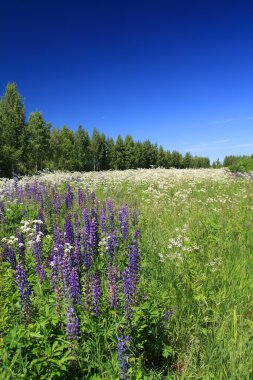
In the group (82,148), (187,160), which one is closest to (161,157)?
(187,160)

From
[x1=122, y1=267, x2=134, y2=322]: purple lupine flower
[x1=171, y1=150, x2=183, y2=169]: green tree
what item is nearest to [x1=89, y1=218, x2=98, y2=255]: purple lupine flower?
[x1=122, y1=267, x2=134, y2=322]: purple lupine flower

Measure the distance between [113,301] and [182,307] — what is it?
1.06 m

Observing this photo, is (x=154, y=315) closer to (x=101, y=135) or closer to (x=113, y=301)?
(x=113, y=301)

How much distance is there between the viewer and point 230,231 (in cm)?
599

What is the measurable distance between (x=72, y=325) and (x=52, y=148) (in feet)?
145

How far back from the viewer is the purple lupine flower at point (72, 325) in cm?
259

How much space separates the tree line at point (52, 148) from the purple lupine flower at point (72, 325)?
9032mm

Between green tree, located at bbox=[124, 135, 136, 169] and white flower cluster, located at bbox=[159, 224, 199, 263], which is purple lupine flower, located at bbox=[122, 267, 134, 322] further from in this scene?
green tree, located at bbox=[124, 135, 136, 169]

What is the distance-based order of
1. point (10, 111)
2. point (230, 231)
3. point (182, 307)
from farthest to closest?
point (10, 111) < point (230, 231) < point (182, 307)

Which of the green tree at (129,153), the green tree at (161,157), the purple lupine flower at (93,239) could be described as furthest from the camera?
the green tree at (161,157)

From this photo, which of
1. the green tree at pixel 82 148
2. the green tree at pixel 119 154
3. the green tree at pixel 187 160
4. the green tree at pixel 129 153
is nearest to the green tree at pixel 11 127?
the green tree at pixel 82 148

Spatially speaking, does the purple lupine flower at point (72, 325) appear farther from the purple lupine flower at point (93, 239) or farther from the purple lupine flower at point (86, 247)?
the purple lupine flower at point (93, 239)

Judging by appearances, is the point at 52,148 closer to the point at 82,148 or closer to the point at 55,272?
the point at 82,148

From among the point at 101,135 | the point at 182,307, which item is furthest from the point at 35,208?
the point at 101,135
